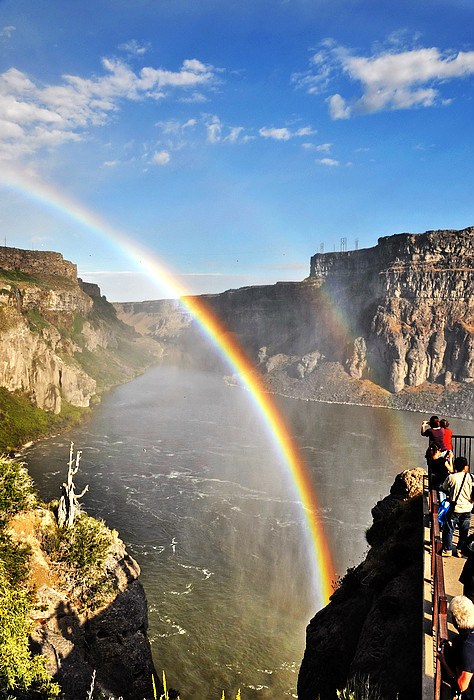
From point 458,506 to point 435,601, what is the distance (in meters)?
4.04

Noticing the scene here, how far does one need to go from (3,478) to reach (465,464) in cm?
2179

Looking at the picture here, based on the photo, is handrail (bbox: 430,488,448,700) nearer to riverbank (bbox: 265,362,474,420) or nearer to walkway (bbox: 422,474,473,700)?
walkway (bbox: 422,474,473,700)

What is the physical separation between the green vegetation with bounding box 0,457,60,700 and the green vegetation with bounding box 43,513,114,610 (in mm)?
1865

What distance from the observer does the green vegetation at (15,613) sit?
15.4 metres

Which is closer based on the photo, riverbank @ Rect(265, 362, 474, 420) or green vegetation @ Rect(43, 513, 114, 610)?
green vegetation @ Rect(43, 513, 114, 610)

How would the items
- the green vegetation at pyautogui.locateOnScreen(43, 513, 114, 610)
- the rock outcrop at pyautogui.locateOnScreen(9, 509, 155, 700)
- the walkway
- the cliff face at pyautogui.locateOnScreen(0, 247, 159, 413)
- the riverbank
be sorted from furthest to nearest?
the riverbank
the cliff face at pyautogui.locateOnScreen(0, 247, 159, 413)
the green vegetation at pyautogui.locateOnScreen(43, 513, 114, 610)
the rock outcrop at pyautogui.locateOnScreen(9, 509, 155, 700)
the walkway

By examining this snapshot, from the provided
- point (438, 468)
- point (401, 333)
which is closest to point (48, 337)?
point (401, 333)

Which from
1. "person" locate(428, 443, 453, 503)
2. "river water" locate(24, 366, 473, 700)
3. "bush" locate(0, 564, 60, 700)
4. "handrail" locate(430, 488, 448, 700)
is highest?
"person" locate(428, 443, 453, 503)

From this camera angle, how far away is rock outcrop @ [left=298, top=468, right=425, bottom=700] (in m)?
12.5

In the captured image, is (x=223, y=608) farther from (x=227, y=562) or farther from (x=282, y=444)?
(x=282, y=444)

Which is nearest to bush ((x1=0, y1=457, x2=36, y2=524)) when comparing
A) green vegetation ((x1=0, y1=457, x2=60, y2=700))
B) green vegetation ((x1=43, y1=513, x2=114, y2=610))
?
green vegetation ((x1=0, y1=457, x2=60, y2=700))

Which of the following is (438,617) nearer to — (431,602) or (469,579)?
(469,579)

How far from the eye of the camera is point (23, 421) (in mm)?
93000

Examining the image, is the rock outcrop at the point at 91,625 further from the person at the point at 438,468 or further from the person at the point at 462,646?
the person at the point at 462,646
